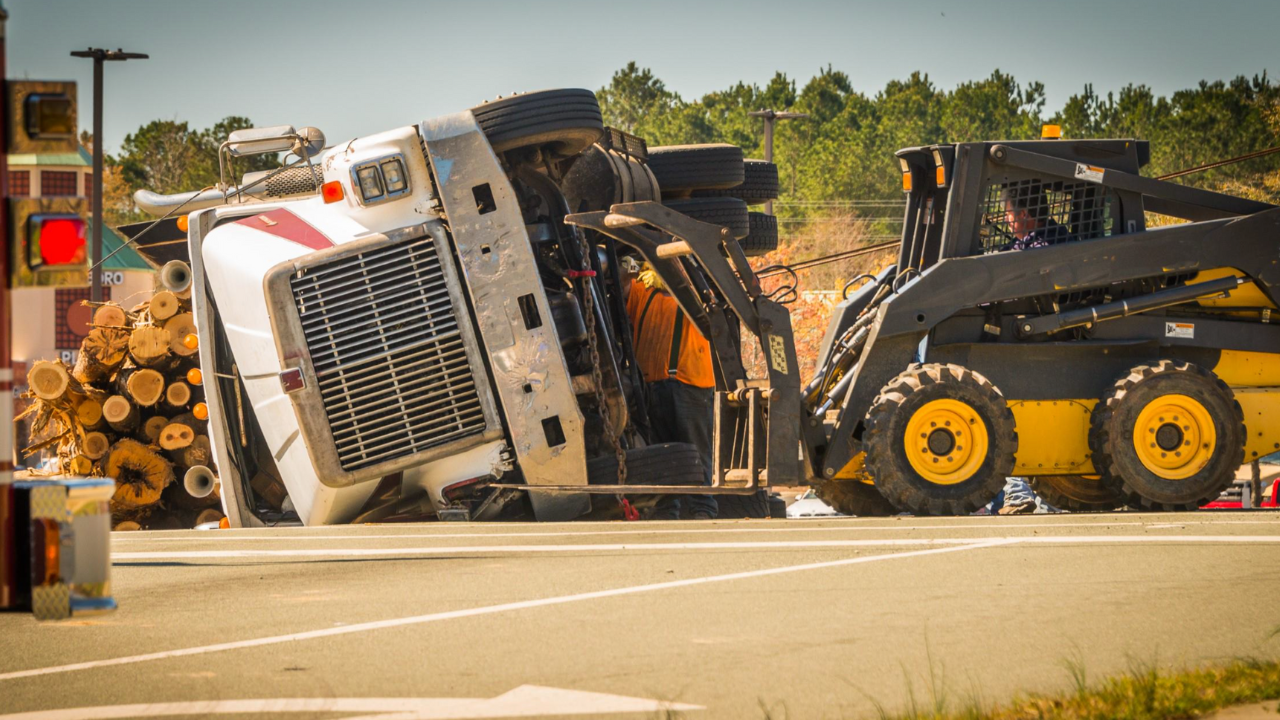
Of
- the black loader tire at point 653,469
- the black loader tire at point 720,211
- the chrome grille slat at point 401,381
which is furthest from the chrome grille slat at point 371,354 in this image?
the black loader tire at point 720,211

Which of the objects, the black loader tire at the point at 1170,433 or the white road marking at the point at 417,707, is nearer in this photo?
the white road marking at the point at 417,707

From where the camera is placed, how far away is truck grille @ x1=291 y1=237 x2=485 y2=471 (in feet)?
33.0

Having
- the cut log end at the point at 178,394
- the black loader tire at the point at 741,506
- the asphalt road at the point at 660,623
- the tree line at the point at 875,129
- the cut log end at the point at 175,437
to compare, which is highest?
the tree line at the point at 875,129

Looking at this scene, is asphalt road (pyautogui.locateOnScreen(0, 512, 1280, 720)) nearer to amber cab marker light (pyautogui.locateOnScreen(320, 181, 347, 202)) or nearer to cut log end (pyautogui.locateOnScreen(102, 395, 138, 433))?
amber cab marker light (pyautogui.locateOnScreen(320, 181, 347, 202))

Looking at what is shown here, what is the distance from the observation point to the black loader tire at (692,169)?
39.6 feet

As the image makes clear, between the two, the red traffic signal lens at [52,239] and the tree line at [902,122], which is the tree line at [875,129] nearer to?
the tree line at [902,122]

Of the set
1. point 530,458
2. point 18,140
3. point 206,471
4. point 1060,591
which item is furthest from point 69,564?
point 206,471

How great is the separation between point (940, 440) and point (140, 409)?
25.2 ft

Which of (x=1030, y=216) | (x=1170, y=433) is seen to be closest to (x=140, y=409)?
(x=1030, y=216)

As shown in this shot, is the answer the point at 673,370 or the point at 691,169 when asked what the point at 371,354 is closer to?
the point at 673,370

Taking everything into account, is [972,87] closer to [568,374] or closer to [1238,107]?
[1238,107]

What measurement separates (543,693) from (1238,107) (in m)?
58.0

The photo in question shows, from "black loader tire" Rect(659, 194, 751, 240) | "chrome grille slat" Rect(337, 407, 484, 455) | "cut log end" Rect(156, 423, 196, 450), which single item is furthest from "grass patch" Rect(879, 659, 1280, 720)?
"cut log end" Rect(156, 423, 196, 450)

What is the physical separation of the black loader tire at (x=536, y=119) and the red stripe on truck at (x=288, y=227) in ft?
4.32
